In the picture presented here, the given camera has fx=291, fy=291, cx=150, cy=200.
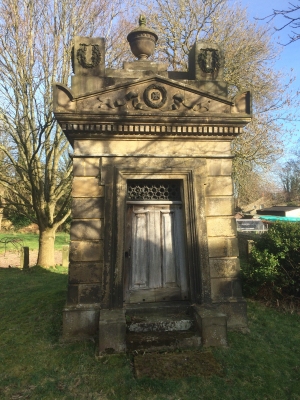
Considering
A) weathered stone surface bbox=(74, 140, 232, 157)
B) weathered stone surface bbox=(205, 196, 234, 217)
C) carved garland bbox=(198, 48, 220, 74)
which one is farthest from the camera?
carved garland bbox=(198, 48, 220, 74)

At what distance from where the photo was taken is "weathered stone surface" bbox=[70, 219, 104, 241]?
17.1 ft

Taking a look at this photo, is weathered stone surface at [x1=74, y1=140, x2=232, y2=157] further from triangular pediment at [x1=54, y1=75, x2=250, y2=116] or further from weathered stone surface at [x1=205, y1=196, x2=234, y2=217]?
triangular pediment at [x1=54, y1=75, x2=250, y2=116]

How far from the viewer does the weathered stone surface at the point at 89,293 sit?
505 centimetres

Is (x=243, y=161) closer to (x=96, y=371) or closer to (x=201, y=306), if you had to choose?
(x=201, y=306)

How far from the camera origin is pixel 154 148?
18.1ft

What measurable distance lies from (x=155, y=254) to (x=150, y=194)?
3.79 ft

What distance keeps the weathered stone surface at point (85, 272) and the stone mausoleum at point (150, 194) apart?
0.06ft

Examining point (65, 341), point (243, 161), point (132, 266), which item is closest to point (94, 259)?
point (132, 266)

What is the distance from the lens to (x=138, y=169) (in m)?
5.36

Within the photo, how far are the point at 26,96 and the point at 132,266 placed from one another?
28.4 ft

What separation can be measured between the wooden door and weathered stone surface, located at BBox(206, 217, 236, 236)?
53 centimetres

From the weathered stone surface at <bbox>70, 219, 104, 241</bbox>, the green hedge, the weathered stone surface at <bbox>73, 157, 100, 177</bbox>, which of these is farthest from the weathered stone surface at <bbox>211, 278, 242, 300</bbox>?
the weathered stone surface at <bbox>73, 157, 100, 177</bbox>

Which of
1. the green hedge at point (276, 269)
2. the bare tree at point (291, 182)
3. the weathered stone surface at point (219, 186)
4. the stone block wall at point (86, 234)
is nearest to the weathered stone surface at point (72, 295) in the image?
the stone block wall at point (86, 234)

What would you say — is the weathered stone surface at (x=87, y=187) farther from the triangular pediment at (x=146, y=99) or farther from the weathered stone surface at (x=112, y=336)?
the weathered stone surface at (x=112, y=336)
